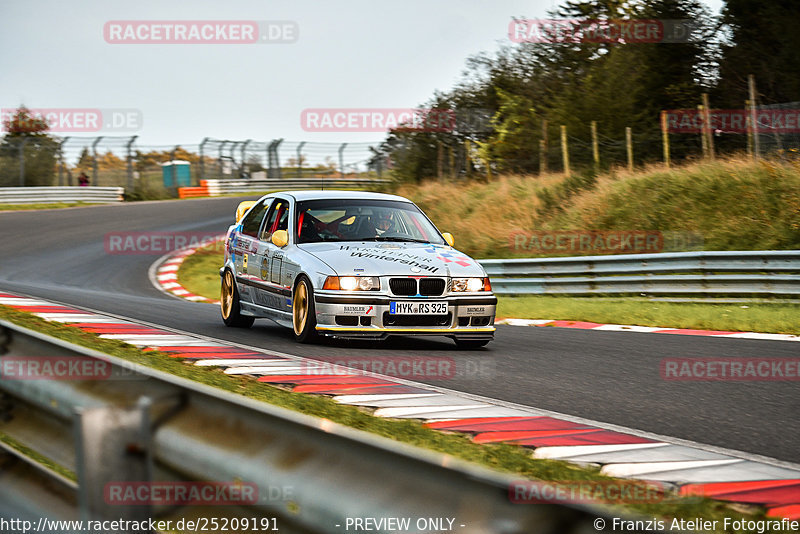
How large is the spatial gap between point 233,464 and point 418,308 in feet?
22.1

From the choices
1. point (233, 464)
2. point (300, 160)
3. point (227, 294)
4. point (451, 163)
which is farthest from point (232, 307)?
point (300, 160)

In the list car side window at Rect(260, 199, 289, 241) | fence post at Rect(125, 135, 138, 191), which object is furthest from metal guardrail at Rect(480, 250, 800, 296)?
fence post at Rect(125, 135, 138, 191)

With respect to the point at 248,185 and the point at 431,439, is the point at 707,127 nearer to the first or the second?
the point at 431,439

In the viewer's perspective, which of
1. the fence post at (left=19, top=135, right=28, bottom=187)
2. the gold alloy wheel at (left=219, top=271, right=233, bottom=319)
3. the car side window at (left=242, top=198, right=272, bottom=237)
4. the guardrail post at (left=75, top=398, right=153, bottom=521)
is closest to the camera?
the guardrail post at (left=75, top=398, right=153, bottom=521)

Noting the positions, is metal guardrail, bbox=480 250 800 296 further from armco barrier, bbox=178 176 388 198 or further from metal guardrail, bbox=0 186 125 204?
armco barrier, bbox=178 176 388 198

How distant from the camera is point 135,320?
35.7 feet

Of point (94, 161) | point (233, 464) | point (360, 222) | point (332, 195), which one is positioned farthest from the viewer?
point (94, 161)

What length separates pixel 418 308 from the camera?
907 cm

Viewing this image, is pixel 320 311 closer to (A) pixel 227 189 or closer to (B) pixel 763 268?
(B) pixel 763 268

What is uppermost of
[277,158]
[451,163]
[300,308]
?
[277,158]

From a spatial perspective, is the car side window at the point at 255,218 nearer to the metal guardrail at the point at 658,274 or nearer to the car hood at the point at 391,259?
the car hood at the point at 391,259

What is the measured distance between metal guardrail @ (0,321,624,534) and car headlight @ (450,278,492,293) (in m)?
5.99

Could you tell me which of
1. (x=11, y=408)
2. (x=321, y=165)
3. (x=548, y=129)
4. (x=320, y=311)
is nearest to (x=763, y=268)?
(x=320, y=311)

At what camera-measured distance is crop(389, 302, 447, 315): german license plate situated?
9016 millimetres
